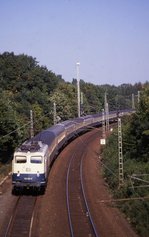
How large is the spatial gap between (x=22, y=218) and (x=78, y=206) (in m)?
4.27

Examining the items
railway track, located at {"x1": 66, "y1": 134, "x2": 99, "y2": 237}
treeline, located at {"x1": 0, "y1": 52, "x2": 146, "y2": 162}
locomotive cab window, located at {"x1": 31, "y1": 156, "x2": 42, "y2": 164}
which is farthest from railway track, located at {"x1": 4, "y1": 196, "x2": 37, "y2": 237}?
treeline, located at {"x1": 0, "y1": 52, "x2": 146, "y2": 162}

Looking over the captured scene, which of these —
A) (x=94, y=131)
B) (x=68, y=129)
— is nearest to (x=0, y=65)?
(x=94, y=131)

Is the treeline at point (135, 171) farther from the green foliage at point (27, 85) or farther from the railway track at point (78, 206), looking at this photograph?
the green foliage at point (27, 85)

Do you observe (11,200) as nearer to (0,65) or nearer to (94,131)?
(94,131)

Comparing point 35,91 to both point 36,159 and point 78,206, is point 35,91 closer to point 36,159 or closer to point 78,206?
point 36,159

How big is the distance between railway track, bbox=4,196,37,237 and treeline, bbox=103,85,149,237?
5872mm

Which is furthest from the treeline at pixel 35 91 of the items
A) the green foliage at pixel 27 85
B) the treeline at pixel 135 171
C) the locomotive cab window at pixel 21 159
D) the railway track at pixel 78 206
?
the locomotive cab window at pixel 21 159

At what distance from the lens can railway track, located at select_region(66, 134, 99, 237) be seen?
2212cm

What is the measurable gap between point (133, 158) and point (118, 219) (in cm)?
1219

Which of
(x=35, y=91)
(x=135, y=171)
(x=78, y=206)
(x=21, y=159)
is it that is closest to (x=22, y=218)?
(x=78, y=206)

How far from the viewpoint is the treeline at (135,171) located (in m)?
23.3

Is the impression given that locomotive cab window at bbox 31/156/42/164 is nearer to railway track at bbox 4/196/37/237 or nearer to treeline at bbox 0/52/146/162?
railway track at bbox 4/196/37/237

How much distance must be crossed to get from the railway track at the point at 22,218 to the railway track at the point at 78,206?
2.40 meters

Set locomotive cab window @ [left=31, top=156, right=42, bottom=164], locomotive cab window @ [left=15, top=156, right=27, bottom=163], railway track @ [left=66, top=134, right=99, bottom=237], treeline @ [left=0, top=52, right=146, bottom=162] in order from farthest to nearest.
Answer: treeline @ [left=0, top=52, right=146, bottom=162], locomotive cab window @ [left=15, top=156, right=27, bottom=163], locomotive cab window @ [left=31, top=156, right=42, bottom=164], railway track @ [left=66, top=134, right=99, bottom=237]
